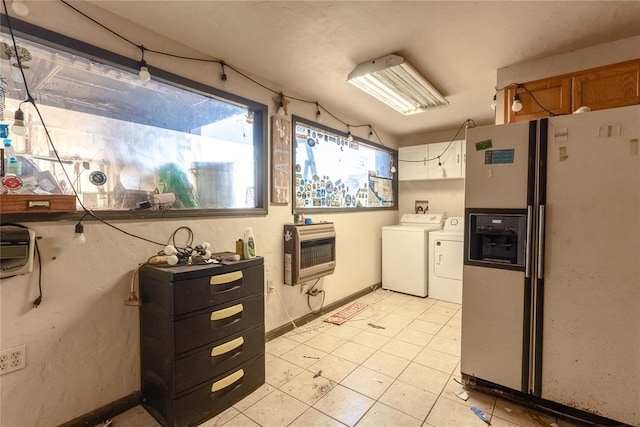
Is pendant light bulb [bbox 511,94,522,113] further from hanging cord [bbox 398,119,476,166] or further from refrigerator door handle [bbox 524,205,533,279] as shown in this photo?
hanging cord [bbox 398,119,476,166]

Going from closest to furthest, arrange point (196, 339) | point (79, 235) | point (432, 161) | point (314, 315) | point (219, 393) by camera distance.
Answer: point (79, 235)
point (196, 339)
point (219, 393)
point (314, 315)
point (432, 161)

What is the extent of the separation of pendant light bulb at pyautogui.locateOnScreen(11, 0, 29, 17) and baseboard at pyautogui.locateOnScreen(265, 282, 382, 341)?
104 inches

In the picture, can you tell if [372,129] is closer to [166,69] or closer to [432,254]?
[432,254]

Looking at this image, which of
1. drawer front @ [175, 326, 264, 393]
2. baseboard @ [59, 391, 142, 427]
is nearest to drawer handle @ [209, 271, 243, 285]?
drawer front @ [175, 326, 264, 393]

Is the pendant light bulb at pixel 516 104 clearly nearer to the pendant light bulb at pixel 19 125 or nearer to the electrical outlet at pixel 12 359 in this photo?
the pendant light bulb at pixel 19 125

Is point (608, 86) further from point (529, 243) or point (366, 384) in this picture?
point (366, 384)

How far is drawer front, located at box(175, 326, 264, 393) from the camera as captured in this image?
5.45 feet

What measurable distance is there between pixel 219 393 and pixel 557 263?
87.3 inches

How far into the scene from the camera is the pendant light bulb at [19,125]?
57.9 inches

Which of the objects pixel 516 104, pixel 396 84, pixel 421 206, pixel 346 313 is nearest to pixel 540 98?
pixel 516 104

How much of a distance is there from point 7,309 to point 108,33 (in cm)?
158

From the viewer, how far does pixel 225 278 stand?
1845 mm

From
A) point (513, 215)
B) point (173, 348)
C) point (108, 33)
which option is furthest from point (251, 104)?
point (513, 215)

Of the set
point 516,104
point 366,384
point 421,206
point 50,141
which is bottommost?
point 366,384
